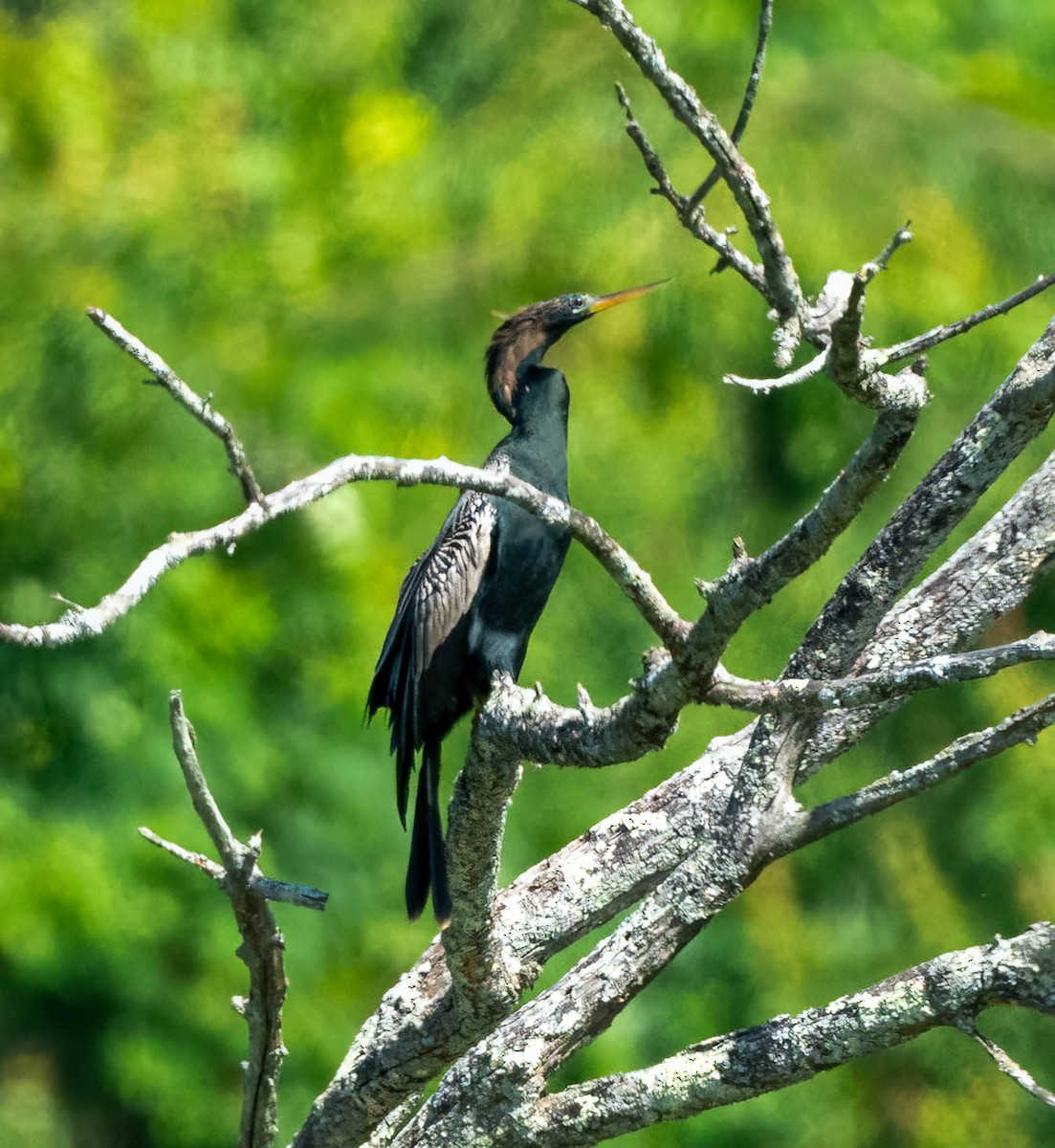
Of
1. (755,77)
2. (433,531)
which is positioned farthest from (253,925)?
(433,531)

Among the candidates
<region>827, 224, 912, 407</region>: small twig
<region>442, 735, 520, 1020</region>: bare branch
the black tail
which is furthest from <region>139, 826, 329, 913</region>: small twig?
<region>827, 224, 912, 407</region>: small twig

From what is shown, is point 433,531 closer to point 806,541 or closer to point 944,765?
point 944,765

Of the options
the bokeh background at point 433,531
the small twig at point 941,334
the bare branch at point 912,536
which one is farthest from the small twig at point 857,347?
the bokeh background at point 433,531

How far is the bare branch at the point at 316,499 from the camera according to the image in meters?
1.38

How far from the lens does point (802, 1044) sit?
232 cm

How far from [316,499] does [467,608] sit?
4.63 feet

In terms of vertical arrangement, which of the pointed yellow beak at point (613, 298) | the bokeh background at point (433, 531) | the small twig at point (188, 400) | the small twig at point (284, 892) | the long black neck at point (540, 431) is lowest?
the small twig at point (188, 400)

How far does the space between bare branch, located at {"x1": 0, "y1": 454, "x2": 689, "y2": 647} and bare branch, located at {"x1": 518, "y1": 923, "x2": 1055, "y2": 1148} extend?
27.0 inches

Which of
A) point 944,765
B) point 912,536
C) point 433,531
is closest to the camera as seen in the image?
point 944,765

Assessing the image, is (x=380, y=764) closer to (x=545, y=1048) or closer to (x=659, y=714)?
(x=545, y=1048)

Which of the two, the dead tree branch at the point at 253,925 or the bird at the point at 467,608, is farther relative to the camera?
the bird at the point at 467,608

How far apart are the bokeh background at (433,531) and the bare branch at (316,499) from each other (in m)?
2.93

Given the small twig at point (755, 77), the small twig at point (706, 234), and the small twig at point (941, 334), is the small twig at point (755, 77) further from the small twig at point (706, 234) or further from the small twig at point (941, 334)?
the small twig at point (941, 334)

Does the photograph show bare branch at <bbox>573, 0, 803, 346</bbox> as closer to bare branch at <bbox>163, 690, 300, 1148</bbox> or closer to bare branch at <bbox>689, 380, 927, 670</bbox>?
bare branch at <bbox>689, 380, 927, 670</bbox>
